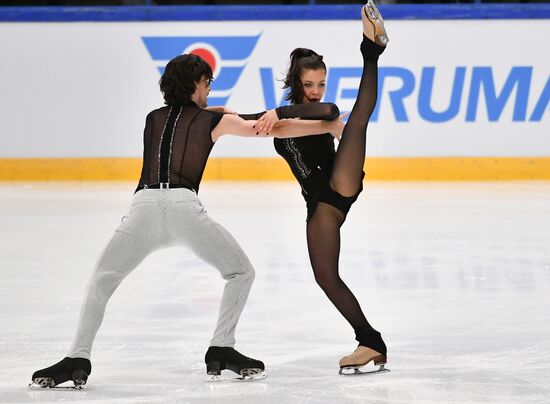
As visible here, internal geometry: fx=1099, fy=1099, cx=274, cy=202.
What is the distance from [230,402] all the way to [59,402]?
0.54m

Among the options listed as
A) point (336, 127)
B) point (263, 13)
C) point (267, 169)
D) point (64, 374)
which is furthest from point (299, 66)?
point (263, 13)

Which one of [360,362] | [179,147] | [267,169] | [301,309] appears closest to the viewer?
[179,147]

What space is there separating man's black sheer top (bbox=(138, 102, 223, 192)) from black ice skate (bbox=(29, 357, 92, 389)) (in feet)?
2.08

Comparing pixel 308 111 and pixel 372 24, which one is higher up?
pixel 372 24

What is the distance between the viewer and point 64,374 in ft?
11.8

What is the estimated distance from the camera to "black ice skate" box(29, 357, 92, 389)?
11.8ft

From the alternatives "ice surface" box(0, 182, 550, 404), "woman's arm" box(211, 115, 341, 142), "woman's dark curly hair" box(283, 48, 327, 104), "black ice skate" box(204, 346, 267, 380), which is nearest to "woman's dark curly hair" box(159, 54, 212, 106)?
"woman's arm" box(211, 115, 341, 142)

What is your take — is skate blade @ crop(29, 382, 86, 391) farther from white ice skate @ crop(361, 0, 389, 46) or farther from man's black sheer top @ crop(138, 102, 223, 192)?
white ice skate @ crop(361, 0, 389, 46)

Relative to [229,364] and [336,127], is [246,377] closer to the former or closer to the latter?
[229,364]

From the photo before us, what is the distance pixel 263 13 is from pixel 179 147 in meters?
9.23

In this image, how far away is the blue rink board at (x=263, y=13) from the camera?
1274cm

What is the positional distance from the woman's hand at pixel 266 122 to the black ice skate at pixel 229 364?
0.76 m

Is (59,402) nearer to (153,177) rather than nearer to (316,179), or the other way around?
(153,177)

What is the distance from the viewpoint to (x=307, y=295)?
18.2 ft
